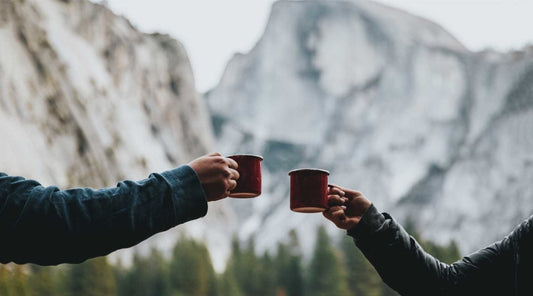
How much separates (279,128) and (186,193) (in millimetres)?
109939

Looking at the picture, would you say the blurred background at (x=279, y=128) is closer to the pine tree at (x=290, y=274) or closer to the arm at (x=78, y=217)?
the pine tree at (x=290, y=274)

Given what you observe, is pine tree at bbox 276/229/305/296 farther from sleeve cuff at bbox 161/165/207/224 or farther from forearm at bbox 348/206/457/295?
sleeve cuff at bbox 161/165/207/224

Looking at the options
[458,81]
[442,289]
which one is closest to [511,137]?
[458,81]

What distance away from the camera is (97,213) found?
2.16 metres

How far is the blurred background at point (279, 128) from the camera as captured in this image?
4588cm

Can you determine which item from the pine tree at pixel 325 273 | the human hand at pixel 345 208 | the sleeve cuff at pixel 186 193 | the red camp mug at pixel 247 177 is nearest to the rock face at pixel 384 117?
the pine tree at pixel 325 273

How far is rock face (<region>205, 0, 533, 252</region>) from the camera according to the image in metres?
73.9

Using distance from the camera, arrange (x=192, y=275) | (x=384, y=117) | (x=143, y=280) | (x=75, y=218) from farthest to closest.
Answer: (x=384, y=117), (x=143, y=280), (x=192, y=275), (x=75, y=218)

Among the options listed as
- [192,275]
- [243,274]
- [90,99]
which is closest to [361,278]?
[243,274]

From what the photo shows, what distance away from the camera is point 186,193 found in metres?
2.33

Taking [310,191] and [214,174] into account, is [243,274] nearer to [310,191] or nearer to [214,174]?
[310,191]

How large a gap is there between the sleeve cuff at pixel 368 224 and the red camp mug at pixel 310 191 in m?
0.20

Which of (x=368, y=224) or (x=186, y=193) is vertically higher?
(x=186, y=193)

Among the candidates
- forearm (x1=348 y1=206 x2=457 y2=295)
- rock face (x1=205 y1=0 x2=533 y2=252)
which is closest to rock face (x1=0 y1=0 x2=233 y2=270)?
rock face (x1=205 y1=0 x2=533 y2=252)
